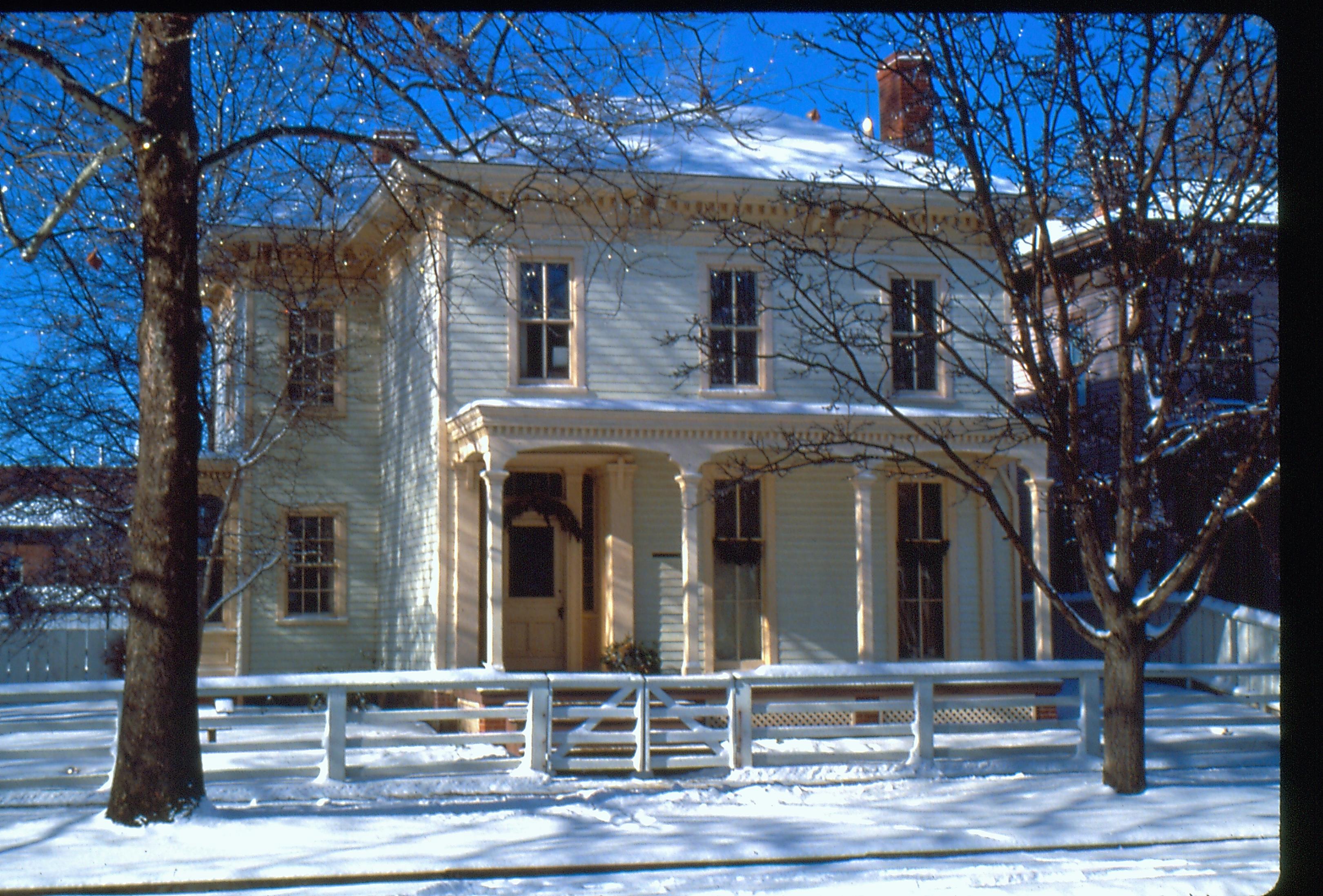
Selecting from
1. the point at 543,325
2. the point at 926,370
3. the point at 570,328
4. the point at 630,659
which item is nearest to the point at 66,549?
the point at 543,325

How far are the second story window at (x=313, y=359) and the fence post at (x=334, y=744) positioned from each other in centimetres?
622

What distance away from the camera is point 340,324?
1881 centimetres

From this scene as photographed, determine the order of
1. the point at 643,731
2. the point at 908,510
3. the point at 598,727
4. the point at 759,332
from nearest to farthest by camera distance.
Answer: the point at 643,731 → the point at 598,727 → the point at 759,332 → the point at 908,510

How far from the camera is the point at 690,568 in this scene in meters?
15.4

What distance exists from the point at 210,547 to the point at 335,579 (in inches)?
86.4

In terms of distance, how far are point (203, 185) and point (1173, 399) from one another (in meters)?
10.5

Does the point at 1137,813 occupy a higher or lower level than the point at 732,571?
lower

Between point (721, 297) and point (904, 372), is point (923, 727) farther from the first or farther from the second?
point (721, 297)

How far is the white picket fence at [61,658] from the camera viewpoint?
20875 millimetres

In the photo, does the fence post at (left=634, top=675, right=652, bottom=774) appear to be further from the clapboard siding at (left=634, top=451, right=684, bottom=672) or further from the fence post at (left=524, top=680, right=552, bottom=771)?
the clapboard siding at (left=634, top=451, right=684, bottom=672)

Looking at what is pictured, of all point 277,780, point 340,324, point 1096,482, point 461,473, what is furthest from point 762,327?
point 277,780

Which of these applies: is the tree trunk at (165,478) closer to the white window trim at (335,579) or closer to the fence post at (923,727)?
the fence post at (923,727)

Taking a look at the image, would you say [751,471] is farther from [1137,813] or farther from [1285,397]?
[1285,397]

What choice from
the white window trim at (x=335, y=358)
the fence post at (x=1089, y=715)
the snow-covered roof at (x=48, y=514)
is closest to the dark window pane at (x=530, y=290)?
the white window trim at (x=335, y=358)
